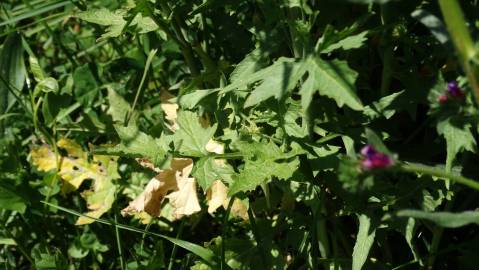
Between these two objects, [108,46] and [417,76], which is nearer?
[417,76]

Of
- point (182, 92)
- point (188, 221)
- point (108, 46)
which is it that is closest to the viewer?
point (182, 92)

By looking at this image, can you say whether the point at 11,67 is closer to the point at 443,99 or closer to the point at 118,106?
the point at 118,106

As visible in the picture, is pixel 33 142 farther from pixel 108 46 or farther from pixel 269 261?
pixel 269 261

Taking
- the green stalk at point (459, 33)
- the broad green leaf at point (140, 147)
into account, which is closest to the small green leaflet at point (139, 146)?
the broad green leaf at point (140, 147)

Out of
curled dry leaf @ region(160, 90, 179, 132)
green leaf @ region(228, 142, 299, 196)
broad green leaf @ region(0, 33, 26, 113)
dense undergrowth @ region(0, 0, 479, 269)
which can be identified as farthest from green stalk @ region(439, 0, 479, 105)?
broad green leaf @ region(0, 33, 26, 113)

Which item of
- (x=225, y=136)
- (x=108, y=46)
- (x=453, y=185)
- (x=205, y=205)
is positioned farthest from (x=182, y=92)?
(x=108, y=46)

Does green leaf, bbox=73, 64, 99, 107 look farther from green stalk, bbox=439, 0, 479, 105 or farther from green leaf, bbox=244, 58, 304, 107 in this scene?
green stalk, bbox=439, 0, 479, 105

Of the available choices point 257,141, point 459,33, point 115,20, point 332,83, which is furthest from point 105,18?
point 459,33
